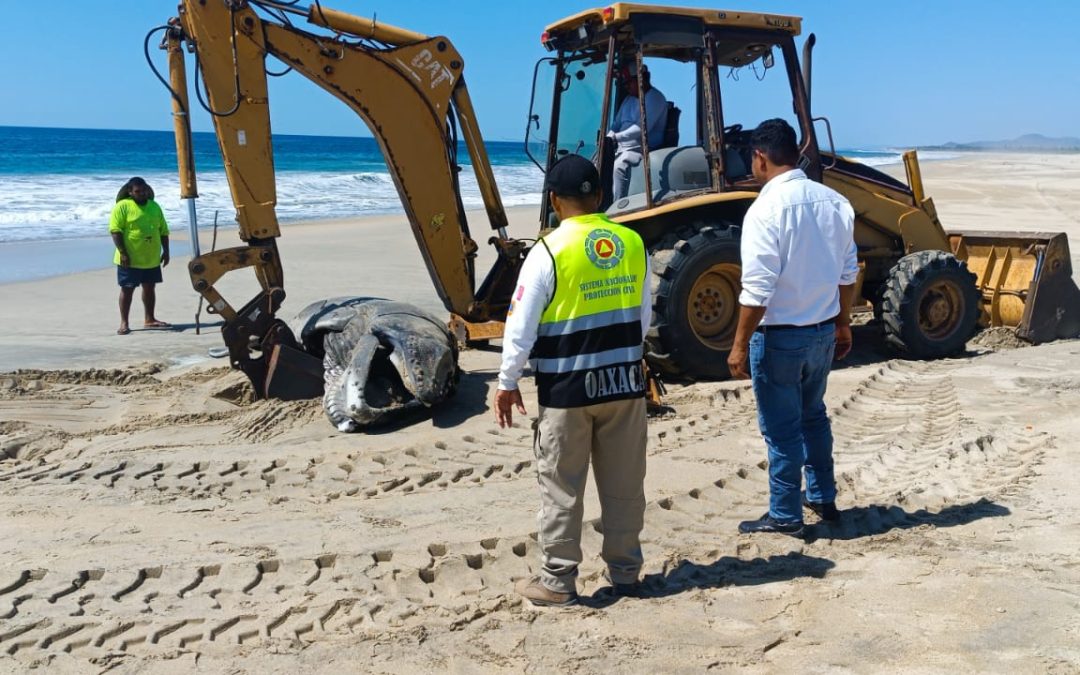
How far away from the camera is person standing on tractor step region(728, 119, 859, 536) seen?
153 inches

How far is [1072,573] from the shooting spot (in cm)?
364

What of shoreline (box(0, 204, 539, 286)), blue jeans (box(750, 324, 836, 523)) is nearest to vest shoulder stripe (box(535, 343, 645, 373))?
blue jeans (box(750, 324, 836, 523))

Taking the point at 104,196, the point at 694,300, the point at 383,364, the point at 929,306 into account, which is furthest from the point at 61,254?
the point at 929,306

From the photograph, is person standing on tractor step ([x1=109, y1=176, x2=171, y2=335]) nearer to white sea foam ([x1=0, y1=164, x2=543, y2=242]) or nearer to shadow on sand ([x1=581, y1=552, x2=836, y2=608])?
shadow on sand ([x1=581, y1=552, x2=836, y2=608])

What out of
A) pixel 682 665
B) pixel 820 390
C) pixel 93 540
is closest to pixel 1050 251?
pixel 820 390

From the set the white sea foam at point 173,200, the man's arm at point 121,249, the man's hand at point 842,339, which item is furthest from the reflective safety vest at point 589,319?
the white sea foam at point 173,200

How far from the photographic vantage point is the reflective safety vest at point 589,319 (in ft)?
11.4

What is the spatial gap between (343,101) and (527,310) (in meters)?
3.88

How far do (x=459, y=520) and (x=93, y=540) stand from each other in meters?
1.66

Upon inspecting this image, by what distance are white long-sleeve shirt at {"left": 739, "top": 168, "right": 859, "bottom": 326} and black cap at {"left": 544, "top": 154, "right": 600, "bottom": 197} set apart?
799 millimetres

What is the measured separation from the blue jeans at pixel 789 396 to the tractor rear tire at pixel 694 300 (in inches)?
104

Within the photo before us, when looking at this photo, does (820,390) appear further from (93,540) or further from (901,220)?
(901,220)

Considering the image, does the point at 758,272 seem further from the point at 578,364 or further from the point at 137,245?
the point at 137,245

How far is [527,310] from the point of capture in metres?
3.44
